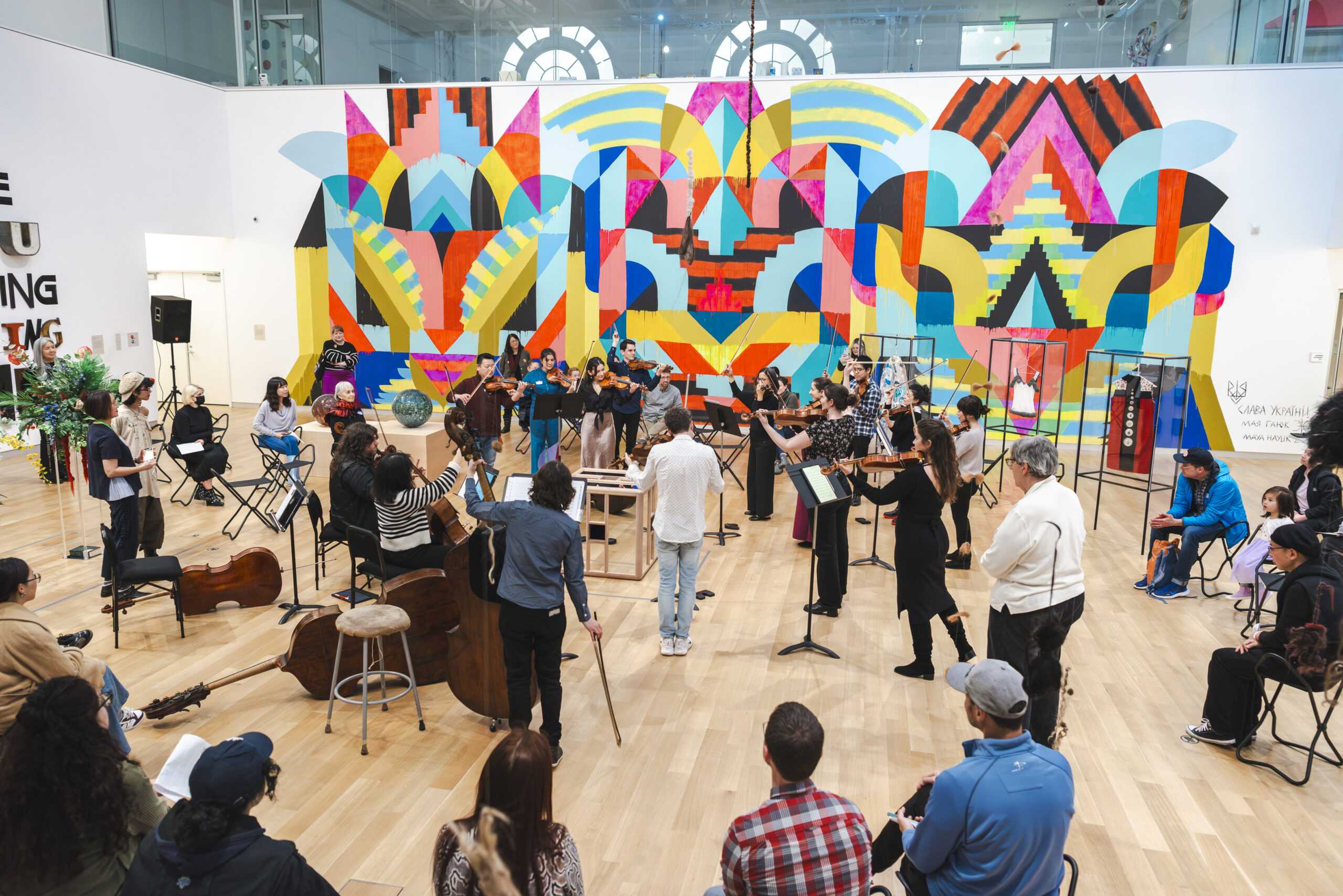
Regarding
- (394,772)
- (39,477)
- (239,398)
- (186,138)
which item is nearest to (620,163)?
(186,138)

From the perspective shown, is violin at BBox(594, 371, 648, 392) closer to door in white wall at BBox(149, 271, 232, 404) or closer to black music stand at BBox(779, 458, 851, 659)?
black music stand at BBox(779, 458, 851, 659)

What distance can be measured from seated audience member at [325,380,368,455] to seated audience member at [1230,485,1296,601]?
732cm

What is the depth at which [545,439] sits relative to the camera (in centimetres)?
950

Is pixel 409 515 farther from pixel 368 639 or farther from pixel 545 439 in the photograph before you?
pixel 545 439

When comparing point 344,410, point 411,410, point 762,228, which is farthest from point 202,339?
point 762,228

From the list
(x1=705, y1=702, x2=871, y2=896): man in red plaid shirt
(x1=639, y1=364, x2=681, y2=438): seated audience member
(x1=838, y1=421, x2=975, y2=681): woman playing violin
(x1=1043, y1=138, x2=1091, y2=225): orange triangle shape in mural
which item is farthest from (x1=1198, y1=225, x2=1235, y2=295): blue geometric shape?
(x1=705, y1=702, x2=871, y2=896): man in red plaid shirt

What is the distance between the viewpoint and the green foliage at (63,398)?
685 centimetres

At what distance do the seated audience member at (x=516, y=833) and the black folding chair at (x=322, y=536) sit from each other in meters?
4.14

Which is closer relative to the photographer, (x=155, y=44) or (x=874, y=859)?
(x=874, y=859)

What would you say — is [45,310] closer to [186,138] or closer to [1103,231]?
[186,138]

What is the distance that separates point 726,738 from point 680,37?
1129 cm

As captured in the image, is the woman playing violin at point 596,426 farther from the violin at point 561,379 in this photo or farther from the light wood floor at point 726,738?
the light wood floor at point 726,738

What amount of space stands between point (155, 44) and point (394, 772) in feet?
42.8

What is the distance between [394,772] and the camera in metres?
4.37
